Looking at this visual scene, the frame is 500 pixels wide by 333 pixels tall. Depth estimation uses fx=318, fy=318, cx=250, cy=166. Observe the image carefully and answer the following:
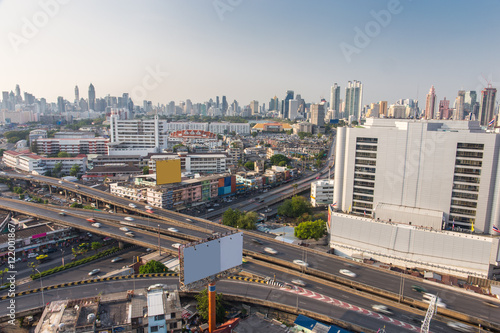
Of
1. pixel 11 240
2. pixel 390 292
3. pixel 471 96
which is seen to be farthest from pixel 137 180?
pixel 471 96

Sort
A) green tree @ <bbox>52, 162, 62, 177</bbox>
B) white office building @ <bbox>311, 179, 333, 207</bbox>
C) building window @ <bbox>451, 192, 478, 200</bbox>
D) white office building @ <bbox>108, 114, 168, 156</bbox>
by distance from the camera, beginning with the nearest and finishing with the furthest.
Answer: building window @ <bbox>451, 192, 478, 200</bbox> < white office building @ <bbox>311, 179, 333, 207</bbox> < green tree @ <bbox>52, 162, 62, 177</bbox> < white office building @ <bbox>108, 114, 168, 156</bbox>

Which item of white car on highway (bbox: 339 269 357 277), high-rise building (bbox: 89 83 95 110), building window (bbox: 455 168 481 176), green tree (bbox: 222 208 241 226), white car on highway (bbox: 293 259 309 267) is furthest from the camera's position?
high-rise building (bbox: 89 83 95 110)

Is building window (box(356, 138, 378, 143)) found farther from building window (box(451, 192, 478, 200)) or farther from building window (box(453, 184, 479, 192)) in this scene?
building window (box(451, 192, 478, 200))

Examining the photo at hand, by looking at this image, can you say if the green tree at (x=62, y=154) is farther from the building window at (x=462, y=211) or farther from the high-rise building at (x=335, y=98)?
the high-rise building at (x=335, y=98)

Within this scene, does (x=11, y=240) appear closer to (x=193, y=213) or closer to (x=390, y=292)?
(x=193, y=213)

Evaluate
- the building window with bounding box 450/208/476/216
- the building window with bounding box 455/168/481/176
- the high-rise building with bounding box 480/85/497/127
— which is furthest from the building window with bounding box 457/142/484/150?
the high-rise building with bounding box 480/85/497/127

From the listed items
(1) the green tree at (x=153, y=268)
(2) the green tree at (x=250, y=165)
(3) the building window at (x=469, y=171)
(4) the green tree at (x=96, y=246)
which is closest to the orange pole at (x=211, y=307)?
(1) the green tree at (x=153, y=268)

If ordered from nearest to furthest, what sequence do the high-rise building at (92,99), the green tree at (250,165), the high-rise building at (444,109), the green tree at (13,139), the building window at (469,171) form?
the building window at (469,171)
the high-rise building at (444,109)
the green tree at (250,165)
the green tree at (13,139)
the high-rise building at (92,99)
